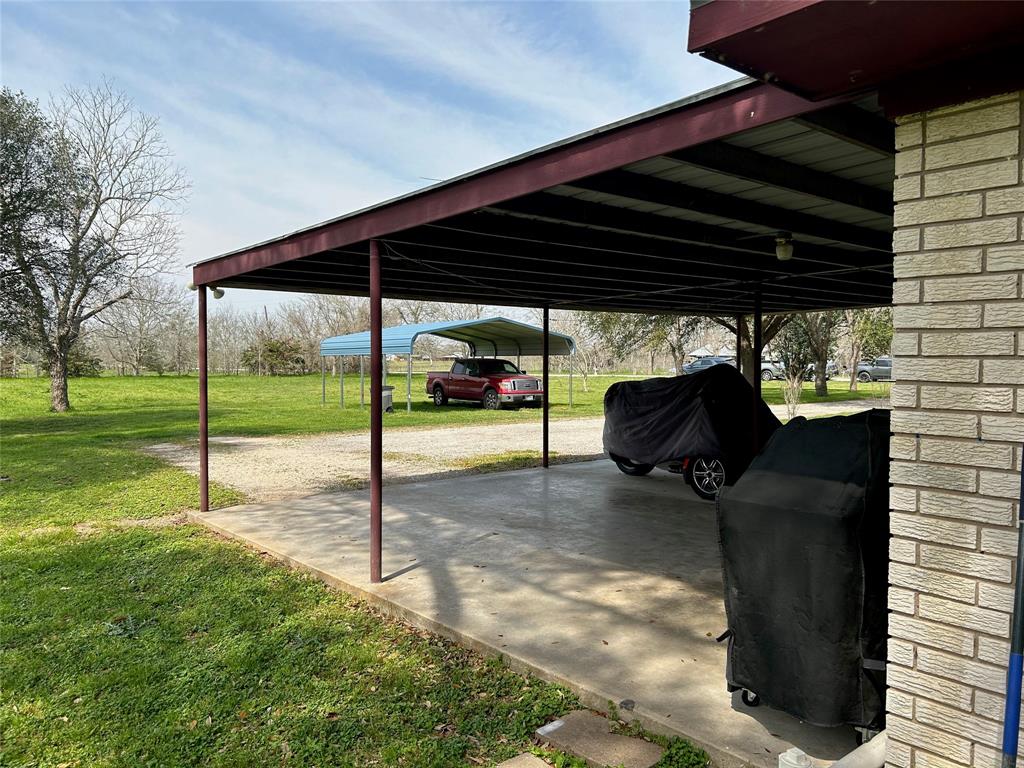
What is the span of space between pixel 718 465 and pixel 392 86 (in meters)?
10.7

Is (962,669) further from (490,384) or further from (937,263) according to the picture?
(490,384)

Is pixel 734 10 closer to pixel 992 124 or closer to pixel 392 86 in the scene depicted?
pixel 992 124

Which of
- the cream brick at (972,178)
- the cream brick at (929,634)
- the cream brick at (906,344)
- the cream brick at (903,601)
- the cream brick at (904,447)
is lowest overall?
the cream brick at (929,634)

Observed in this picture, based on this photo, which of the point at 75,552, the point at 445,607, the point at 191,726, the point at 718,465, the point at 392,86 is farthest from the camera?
the point at 392,86

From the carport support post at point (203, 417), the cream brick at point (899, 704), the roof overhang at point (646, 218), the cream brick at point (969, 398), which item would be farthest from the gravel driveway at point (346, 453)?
the cream brick at point (969, 398)

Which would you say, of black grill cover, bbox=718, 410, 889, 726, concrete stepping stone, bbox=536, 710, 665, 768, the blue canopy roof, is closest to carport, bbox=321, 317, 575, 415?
the blue canopy roof

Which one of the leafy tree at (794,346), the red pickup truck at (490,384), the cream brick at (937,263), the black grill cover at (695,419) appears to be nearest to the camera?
the cream brick at (937,263)

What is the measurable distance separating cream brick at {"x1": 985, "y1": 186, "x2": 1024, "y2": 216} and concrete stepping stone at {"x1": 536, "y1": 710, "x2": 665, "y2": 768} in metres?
2.25

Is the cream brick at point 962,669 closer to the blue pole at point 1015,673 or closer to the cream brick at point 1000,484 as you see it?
the blue pole at point 1015,673

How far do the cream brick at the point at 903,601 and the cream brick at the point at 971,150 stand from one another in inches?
52.5

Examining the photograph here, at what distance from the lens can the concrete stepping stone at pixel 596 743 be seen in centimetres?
268

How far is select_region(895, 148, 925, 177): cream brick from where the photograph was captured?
2146 millimetres

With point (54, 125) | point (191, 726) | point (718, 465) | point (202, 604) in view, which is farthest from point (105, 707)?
point (54, 125)

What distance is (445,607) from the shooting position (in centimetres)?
430
